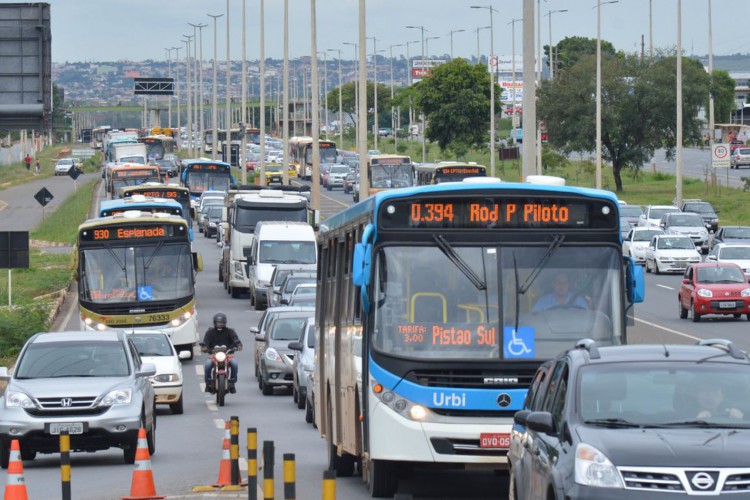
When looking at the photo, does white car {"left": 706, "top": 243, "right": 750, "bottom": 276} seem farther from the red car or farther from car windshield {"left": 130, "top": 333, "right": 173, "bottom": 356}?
car windshield {"left": 130, "top": 333, "right": 173, "bottom": 356}

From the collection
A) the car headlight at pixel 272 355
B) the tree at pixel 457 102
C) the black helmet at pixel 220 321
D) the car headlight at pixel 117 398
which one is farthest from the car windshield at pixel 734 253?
the tree at pixel 457 102

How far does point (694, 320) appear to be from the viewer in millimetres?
40438

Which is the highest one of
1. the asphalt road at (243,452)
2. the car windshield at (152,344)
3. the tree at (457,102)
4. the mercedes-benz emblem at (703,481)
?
the tree at (457,102)

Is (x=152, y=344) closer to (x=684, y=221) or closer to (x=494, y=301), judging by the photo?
(x=494, y=301)

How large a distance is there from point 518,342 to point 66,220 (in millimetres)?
72422

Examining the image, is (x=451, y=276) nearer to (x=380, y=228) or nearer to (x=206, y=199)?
(x=380, y=228)

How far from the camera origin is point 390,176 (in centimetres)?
8238

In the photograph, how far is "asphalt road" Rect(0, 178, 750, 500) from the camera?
16281mm

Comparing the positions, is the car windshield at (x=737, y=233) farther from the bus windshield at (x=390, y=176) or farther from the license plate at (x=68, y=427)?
the license plate at (x=68, y=427)

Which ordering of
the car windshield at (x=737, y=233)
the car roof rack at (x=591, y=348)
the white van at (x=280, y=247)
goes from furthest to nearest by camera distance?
the car windshield at (x=737, y=233), the white van at (x=280, y=247), the car roof rack at (x=591, y=348)

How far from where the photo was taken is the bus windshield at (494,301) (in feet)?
46.9

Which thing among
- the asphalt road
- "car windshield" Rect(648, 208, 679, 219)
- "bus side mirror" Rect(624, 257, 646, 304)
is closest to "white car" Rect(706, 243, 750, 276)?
the asphalt road

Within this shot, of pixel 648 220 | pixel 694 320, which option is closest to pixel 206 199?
pixel 648 220

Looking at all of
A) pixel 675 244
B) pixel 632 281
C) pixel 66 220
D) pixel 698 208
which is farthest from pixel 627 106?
pixel 632 281
